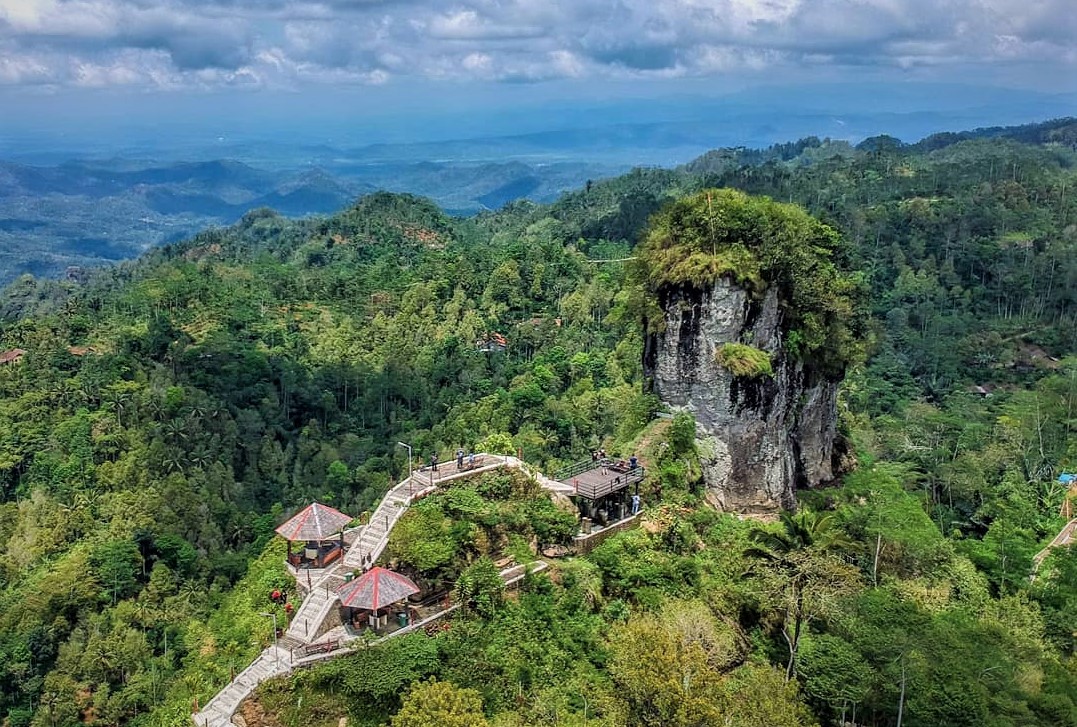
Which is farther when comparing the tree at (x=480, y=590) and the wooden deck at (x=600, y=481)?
the wooden deck at (x=600, y=481)

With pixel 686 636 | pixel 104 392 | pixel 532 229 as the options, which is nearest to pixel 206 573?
pixel 104 392

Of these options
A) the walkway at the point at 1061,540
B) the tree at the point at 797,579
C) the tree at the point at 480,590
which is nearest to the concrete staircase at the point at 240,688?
the tree at the point at 480,590

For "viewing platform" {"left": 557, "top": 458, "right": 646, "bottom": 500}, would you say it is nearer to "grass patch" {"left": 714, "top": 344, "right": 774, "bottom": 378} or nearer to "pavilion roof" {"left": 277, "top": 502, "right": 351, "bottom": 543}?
"grass patch" {"left": 714, "top": 344, "right": 774, "bottom": 378}

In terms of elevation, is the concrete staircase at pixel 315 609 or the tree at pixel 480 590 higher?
the tree at pixel 480 590

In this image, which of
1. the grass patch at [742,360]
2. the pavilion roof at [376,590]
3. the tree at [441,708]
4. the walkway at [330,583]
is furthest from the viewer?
the grass patch at [742,360]

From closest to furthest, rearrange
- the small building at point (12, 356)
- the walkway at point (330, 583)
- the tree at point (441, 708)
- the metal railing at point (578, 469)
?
the tree at point (441, 708) → the walkway at point (330, 583) → the metal railing at point (578, 469) → the small building at point (12, 356)

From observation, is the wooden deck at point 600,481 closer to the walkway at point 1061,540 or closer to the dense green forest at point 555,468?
the dense green forest at point 555,468

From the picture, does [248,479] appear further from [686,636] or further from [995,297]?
[995,297]
